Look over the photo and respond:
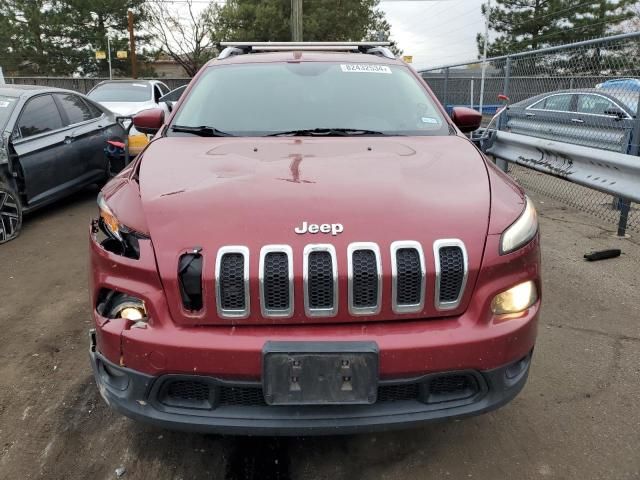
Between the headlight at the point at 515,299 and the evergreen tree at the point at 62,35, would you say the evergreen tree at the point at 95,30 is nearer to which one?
the evergreen tree at the point at 62,35

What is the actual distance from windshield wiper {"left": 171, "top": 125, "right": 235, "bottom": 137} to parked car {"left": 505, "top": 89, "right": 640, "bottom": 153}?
4.19m

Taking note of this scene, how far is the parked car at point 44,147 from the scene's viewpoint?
5.63m

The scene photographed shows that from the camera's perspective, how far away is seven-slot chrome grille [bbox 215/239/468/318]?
6.30 feet

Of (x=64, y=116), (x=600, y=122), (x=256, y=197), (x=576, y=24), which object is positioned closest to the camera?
(x=256, y=197)

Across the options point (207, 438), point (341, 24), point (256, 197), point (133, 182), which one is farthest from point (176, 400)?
point (341, 24)

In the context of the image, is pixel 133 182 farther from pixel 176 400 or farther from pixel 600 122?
pixel 600 122

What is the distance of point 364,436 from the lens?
256 cm

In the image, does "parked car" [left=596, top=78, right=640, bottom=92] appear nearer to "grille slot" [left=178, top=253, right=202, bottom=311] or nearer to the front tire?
"grille slot" [left=178, top=253, right=202, bottom=311]

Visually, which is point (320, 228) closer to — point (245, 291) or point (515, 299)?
point (245, 291)

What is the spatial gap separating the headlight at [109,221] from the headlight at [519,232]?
154 centimetres

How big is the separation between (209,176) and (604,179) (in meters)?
3.63

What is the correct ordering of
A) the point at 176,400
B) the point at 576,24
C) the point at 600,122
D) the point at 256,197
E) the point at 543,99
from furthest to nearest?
1. the point at 576,24
2. the point at 543,99
3. the point at 600,122
4. the point at 256,197
5. the point at 176,400

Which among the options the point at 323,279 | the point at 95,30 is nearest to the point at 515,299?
the point at 323,279

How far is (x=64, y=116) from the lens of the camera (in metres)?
6.86
